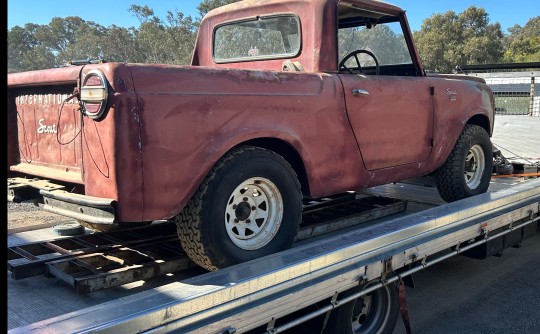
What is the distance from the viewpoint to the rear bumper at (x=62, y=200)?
2.38 metres

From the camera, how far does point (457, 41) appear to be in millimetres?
38844

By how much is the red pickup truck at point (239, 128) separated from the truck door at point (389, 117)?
12 millimetres

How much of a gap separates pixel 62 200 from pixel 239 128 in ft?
3.20

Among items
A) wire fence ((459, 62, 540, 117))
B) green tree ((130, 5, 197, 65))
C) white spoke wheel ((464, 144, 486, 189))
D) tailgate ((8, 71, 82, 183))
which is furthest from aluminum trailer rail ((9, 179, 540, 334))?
green tree ((130, 5, 197, 65))

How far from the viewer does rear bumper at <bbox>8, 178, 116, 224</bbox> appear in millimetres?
2377

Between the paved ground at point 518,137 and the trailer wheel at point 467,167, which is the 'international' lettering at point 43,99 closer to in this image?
the trailer wheel at point 467,167

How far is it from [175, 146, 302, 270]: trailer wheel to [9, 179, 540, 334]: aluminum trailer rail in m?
0.24

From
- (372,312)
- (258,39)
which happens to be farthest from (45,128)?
(372,312)

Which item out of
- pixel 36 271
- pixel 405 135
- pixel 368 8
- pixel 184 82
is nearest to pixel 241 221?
pixel 184 82

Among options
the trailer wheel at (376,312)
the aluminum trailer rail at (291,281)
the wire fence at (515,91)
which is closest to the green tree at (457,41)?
the wire fence at (515,91)

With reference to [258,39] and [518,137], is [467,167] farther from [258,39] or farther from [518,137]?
[518,137]

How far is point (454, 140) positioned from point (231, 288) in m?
2.82

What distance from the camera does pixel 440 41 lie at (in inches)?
1517

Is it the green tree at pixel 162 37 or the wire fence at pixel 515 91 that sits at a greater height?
the green tree at pixel 162 37
